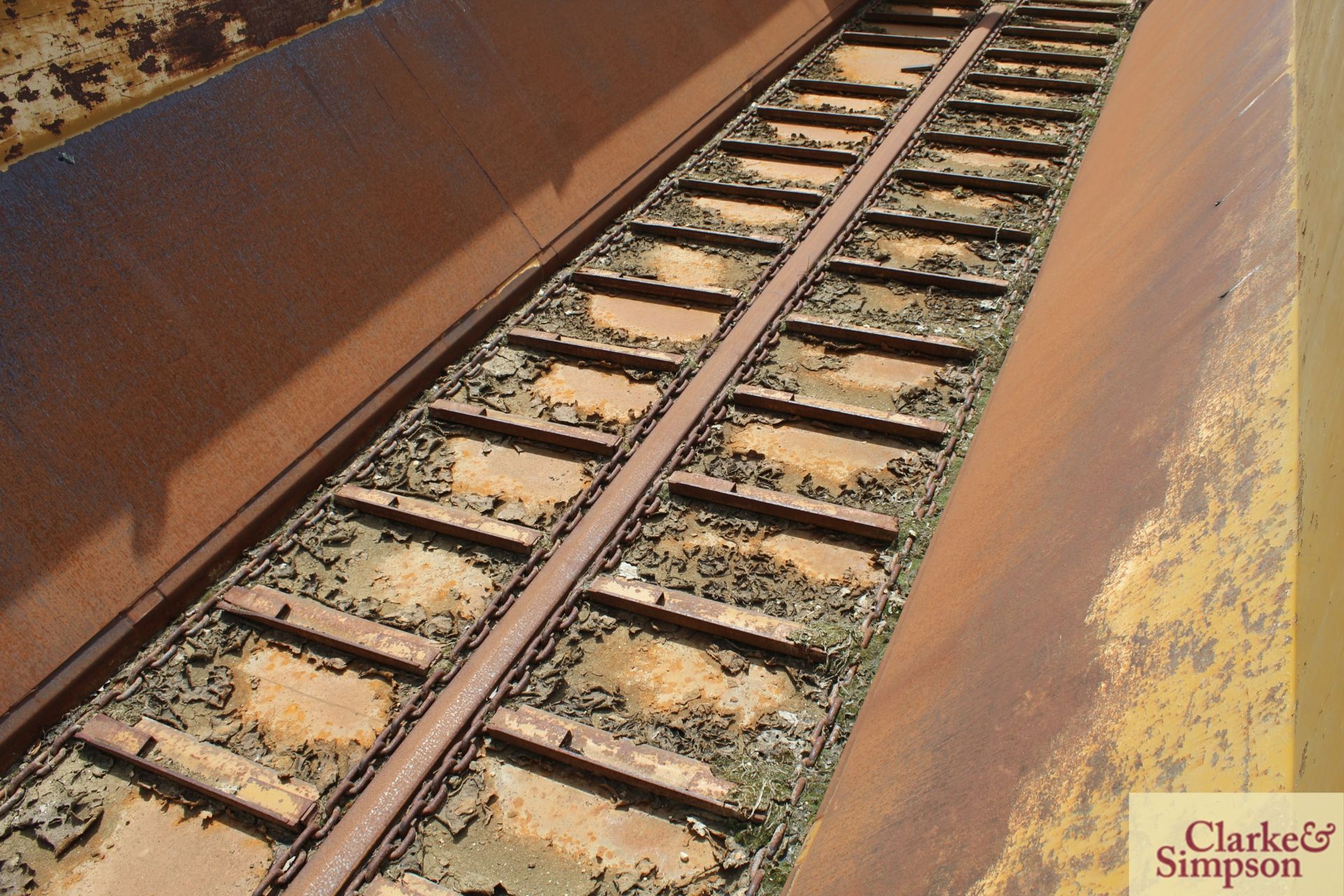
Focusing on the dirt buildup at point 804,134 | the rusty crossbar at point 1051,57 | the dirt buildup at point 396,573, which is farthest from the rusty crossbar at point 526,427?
the rusty crossbar at point 1051,57

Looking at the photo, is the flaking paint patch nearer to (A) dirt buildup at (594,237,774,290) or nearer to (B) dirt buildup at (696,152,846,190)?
(A) dirt buildup at (594,237,774,290)

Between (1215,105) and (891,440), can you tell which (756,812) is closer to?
(891,440)

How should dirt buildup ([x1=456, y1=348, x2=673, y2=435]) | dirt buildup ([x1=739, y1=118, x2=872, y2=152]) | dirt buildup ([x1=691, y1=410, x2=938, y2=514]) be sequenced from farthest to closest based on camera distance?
1. dirt buildup ([x1=739, y1=118, x2=872, y2=152])
2. dirt buildup ([x1=456, y1=348, x2=673, y2=435])
3. dirt buildup ([x1=691, y1=410, x2=938, y2=514])


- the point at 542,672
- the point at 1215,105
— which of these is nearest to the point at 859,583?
Answer: the point at 542,672

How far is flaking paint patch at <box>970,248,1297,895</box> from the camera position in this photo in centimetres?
148

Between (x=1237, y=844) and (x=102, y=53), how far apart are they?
3.83 metres

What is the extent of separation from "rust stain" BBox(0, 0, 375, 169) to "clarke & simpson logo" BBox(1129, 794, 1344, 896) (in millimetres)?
3490

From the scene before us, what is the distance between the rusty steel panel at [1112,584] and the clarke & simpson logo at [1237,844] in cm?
3

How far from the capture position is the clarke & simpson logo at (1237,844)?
123 cm

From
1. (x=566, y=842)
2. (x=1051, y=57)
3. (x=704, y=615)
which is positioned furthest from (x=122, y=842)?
(x=1051, y=57)

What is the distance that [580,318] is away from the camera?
167 inches

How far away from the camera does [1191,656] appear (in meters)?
1.66

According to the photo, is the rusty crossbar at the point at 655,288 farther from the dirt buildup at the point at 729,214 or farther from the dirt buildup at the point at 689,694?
the dirt buildup at the point at 689,694

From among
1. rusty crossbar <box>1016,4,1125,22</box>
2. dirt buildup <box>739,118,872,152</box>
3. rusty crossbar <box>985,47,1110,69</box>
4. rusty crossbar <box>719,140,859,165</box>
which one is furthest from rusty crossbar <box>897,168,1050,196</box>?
rusty crossbar <box>1016,4,1125,22</box>
